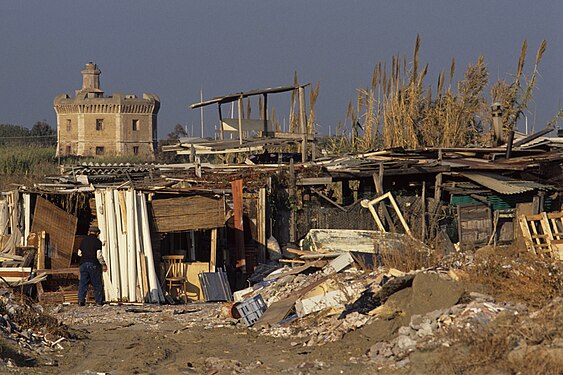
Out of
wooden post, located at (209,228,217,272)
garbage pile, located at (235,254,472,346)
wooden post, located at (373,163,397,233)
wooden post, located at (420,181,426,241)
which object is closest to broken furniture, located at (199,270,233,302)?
wooden post, located at (209,228,217,272)

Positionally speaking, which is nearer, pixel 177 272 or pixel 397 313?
pixel 397 313

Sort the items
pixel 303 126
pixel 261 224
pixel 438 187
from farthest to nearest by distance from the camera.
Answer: pixel 303 126 → pixel 261 224 → pixel 438 187

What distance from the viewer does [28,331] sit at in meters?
12.8

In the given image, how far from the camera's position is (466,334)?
10211mm

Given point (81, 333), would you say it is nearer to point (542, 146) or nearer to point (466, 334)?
point (466, 334)

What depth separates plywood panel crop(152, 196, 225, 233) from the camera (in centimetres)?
1797

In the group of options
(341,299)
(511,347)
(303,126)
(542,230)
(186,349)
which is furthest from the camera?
(303,126)

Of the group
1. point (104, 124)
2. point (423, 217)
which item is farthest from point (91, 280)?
point (104, 124)

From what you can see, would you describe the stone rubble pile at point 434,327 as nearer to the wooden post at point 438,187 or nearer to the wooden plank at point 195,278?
the wooden plank at point 195,278

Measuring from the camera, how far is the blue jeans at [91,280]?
16.8m

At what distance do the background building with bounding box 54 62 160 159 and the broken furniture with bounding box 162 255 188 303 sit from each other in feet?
178

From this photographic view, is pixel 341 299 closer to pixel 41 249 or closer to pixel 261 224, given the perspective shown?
pixel 261 224

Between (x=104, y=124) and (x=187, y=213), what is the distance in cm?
5641

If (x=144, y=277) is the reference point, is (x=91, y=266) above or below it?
above
